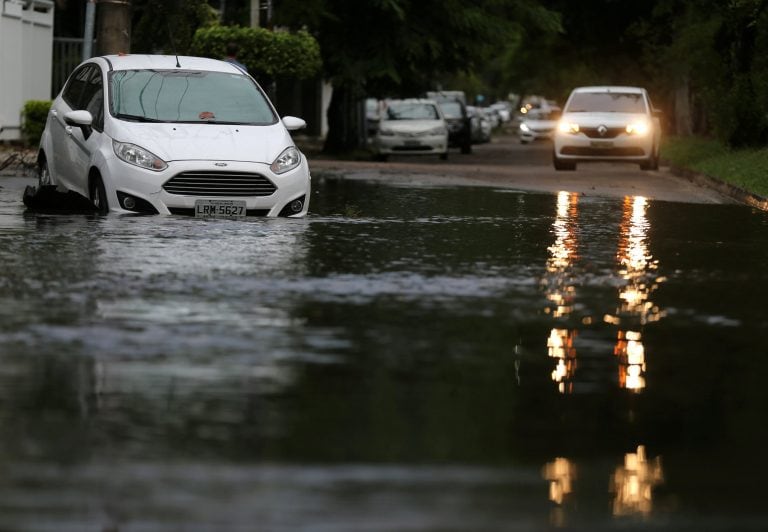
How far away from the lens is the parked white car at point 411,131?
141 feet

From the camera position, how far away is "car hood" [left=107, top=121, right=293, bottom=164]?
653 inches

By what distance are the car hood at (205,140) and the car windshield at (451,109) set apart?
3740 centimetres

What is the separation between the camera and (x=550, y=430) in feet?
23.8

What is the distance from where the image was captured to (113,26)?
27.6m

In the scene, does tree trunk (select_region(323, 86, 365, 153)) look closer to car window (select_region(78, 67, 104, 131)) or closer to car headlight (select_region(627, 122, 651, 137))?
car headlight (select_region(627, 122, 651, 137))

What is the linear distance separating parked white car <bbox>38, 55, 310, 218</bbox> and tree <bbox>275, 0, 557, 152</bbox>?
69.7 ft

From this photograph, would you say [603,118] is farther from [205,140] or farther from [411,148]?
[205,140]

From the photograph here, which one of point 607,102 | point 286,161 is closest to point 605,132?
point 607,102

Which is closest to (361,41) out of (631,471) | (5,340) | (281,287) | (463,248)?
(463,248)

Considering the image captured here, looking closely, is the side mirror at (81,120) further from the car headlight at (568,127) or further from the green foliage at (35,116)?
the car headlight at (568,127)

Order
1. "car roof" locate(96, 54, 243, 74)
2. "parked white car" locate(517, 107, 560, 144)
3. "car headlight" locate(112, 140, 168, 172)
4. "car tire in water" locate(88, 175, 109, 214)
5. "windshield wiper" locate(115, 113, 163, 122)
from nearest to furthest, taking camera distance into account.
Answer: "car headlight" locate(112, 140, 168, 172) → "car tire in water" locate(88, 175, 109, 214) → "windshield wiper" locate(115, 113, 163, 122) → "car roof" locate(96, 54, 243, 74) → "parked white car" locate(517, 107, 560, 144)

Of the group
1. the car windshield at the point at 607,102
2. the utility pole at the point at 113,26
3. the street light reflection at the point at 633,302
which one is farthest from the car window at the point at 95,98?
the car windshield at the point at 607,102

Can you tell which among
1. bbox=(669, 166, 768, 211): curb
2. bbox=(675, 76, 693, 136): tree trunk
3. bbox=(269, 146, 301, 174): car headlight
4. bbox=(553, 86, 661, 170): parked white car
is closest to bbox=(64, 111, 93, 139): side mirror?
bbox=(269, 146, 301, 174): car headlight

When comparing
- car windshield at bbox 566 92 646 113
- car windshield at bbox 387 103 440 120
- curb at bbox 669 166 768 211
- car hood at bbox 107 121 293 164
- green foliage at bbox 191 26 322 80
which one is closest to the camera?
car hood at bbox 107 121 293 164
